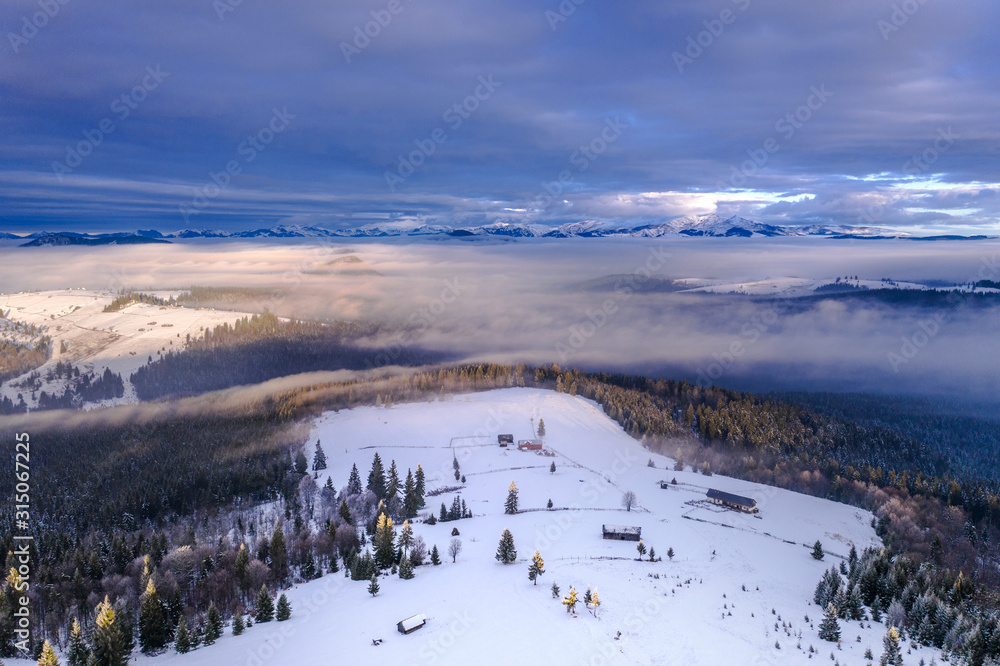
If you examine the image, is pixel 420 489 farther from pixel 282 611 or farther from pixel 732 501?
pixel 732 501

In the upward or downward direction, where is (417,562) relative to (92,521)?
upward

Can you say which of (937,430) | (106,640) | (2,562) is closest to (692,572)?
(106,640)

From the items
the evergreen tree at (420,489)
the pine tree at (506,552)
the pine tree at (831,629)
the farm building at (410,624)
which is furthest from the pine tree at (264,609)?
the pine tree at (831,629)

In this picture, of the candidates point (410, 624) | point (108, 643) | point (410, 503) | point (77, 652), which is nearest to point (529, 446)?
point (410, 503)

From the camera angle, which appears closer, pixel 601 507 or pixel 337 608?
pixel 337 608

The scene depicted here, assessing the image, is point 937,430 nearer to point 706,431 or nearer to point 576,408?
point 706,431
